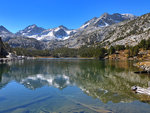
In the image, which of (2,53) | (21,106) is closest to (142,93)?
(21,106)

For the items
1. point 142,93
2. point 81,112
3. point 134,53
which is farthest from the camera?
point 134,53

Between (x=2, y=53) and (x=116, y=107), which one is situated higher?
(x=2, y=53)

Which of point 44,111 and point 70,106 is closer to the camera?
point 44,111

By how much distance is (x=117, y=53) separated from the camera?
19850cm

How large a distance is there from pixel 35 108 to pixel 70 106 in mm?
4736

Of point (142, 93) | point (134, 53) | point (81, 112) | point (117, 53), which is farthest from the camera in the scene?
point (117, 53)

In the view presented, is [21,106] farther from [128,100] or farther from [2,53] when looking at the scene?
[2,53]

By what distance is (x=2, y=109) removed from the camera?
17.8m

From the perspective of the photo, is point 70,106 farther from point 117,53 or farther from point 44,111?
point 117,53

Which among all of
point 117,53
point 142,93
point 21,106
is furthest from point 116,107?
point 117,53

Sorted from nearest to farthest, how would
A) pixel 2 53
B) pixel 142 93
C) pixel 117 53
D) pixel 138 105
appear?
1. pixel 138 105
2. pixel 142 93
3. pixel 2 53
4. pixel 117 53

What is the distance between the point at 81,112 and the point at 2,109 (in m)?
10.4

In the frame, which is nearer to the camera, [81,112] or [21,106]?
[81,112]

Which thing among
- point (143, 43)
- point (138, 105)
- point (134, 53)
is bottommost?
point (138, 105)
